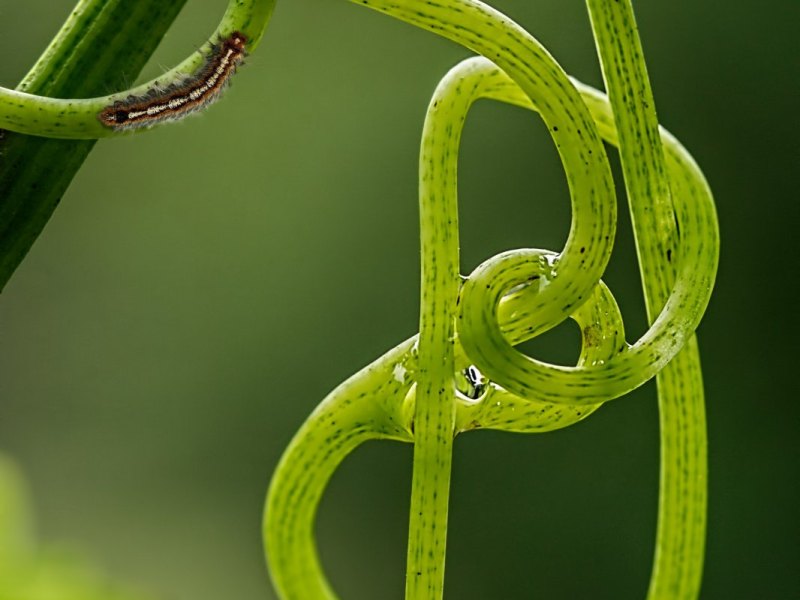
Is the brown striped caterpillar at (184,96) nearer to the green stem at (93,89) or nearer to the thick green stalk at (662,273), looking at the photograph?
the green stem at (93,89)

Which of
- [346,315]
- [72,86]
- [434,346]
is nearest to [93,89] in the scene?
[72,86]

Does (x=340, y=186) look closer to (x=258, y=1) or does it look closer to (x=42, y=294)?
(x=42, y=294)

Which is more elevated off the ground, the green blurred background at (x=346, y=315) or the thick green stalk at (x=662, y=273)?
the green blurred background at (x=346, y=315)

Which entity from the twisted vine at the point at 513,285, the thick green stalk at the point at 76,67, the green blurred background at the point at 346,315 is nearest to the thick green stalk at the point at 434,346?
the twisted vine at the point at 513,285

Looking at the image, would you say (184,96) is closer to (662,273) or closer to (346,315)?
(662,273)

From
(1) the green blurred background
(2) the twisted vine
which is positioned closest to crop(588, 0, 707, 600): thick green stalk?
(2) the twisted vine

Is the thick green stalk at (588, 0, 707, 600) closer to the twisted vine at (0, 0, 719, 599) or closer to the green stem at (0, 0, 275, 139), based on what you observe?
the twisted vine at (0, 0, 719, 599)
